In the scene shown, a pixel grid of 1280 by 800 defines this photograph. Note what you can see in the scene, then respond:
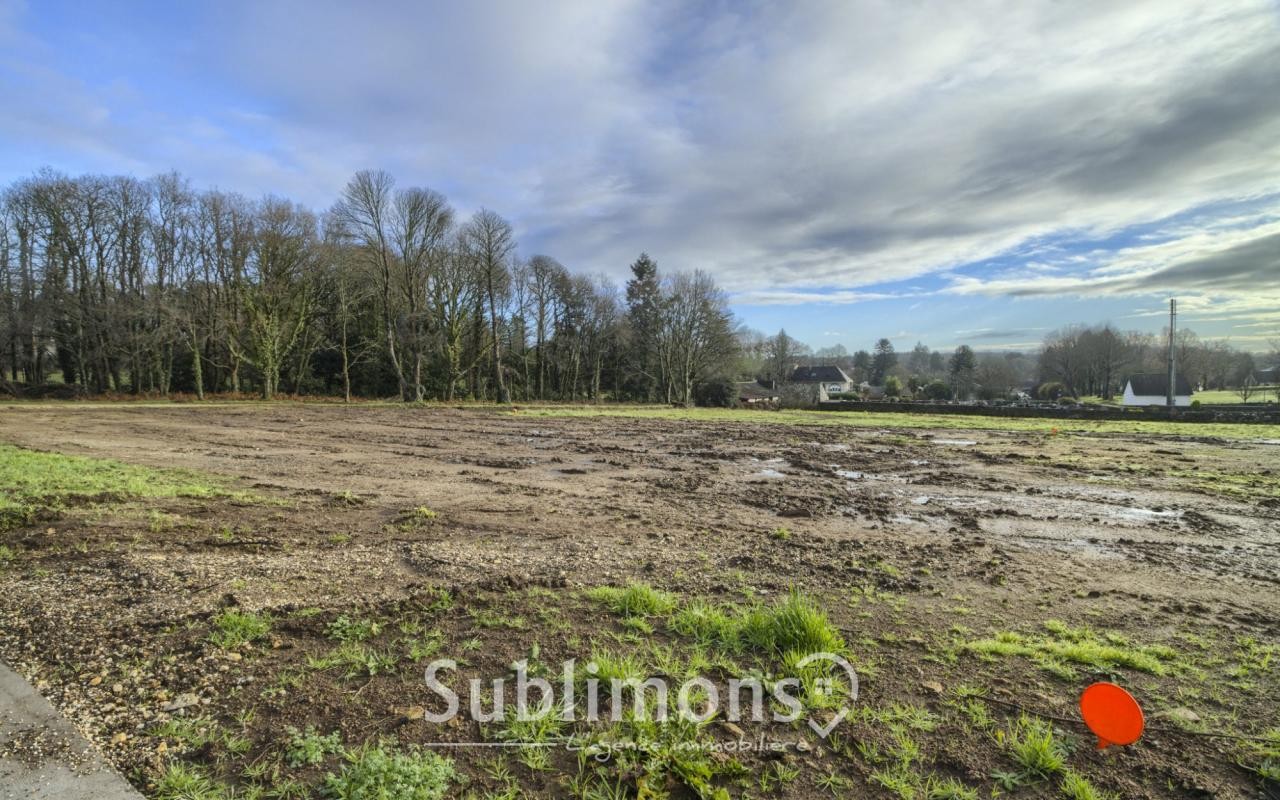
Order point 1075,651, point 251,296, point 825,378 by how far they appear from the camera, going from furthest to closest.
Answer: point 825,378 → point 251,296 → point 1075,651

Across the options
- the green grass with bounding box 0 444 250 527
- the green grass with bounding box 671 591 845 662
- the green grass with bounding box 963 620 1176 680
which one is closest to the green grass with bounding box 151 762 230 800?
the green grass with bounding box 671 591 845 662

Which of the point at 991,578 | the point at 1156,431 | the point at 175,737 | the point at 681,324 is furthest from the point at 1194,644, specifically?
the point at 681,324

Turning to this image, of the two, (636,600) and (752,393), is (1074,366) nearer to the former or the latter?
(752,393)

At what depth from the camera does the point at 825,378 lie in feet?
273

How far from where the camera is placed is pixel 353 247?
128ft

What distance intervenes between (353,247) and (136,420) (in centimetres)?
2134

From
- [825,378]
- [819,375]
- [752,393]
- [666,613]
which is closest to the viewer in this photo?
[666,613]

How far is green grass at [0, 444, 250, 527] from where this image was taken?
712 centimetres

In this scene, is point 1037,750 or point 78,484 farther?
point 78,484

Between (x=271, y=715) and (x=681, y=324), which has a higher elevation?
(x=681, y=324)

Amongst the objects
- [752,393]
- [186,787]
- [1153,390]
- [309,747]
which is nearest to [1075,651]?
[309,747]

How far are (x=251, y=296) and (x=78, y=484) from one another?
33.8 metres

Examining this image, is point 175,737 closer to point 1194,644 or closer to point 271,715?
point 271,715

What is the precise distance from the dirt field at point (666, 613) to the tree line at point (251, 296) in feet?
102
